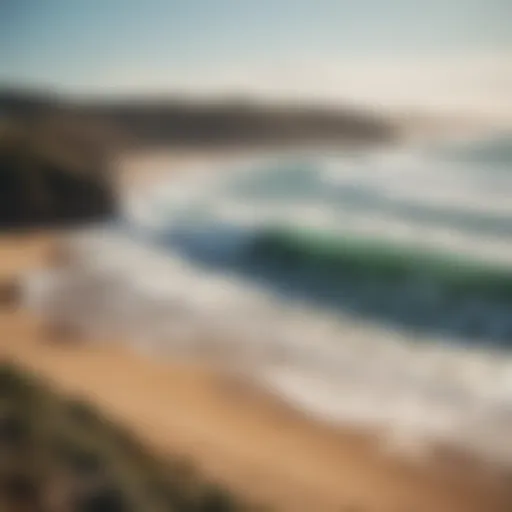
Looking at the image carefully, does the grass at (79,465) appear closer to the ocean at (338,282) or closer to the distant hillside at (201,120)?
the ocean at (338,282)

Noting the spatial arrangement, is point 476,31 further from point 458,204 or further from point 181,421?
point 181,421

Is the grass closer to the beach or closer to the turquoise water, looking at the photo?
the beach

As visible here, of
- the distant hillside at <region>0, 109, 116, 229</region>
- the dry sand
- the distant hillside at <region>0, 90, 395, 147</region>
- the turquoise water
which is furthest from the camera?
the distant hillside at <region>0, 109, 116, 229</region>

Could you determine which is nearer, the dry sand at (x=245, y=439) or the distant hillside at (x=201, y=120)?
the dry sand at (x=245, y=439)

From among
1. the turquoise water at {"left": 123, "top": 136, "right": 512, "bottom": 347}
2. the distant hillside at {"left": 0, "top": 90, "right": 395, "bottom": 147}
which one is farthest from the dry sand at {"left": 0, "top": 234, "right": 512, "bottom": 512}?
the distant hillside at {"left": 0, "top": 90, "right": 395, "bottom": 147}

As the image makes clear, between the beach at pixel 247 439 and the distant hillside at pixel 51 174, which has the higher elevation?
the distant hillside at pixel 51 174

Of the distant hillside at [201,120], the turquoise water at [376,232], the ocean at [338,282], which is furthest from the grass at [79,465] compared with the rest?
the distant hillside at [201,120]

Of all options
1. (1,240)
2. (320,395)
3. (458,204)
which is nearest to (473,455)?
(320,395)
